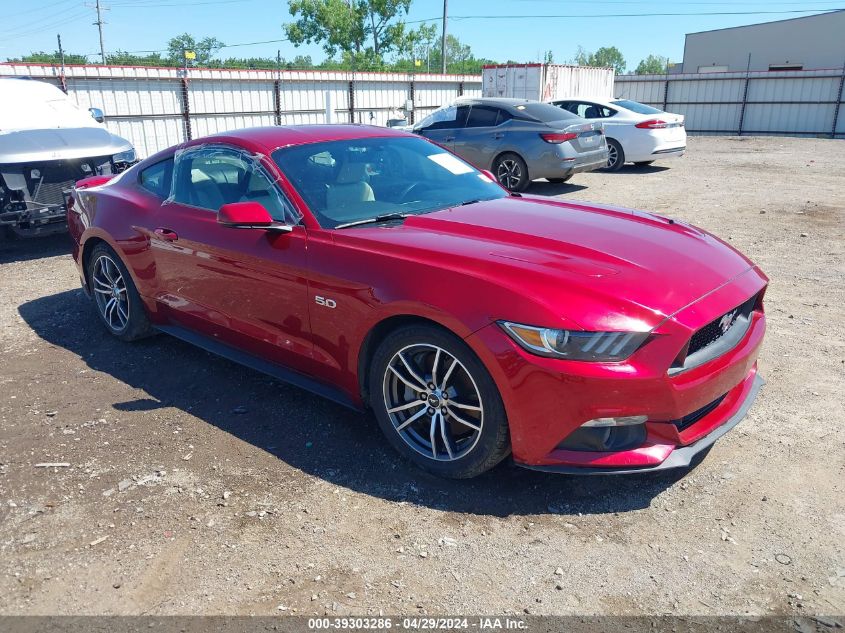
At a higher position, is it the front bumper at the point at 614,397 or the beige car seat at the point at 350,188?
the beige car seat at the point at 350,188

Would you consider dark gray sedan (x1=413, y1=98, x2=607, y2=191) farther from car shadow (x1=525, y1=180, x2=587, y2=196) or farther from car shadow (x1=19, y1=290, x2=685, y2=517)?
car shadow (x1=19, y1=290, x2=685, y2=517)

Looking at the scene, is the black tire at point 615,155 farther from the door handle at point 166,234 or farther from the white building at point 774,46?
the white building at point 774,46

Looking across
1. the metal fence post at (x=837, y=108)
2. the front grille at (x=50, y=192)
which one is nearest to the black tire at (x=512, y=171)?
the front grille at (x=50, y=192)

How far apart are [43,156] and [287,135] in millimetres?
4921

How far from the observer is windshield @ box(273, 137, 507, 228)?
406 cm

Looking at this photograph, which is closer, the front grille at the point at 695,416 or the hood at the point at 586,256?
the hood at the point at 586,256

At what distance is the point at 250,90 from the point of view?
18047 millimetres

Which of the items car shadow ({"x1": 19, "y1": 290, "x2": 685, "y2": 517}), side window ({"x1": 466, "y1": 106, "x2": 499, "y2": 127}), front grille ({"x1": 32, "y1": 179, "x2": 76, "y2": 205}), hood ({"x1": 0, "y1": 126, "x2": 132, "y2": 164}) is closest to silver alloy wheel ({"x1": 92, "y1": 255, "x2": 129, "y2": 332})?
car shadow ({"x1": 19, "y1": 290, "x2": 685, "y2": 517})

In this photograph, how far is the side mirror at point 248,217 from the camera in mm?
3861

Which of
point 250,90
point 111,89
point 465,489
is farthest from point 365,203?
point 250,90

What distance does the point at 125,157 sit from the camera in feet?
29.2

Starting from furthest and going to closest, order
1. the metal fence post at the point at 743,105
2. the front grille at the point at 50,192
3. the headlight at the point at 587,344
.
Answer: the metal fence post at the point at 743,105, the front grille at the point at 50,192, the headlight at the point at 587,344

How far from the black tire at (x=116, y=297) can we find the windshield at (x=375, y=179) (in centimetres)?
185

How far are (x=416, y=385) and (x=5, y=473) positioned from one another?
87.9 inches
